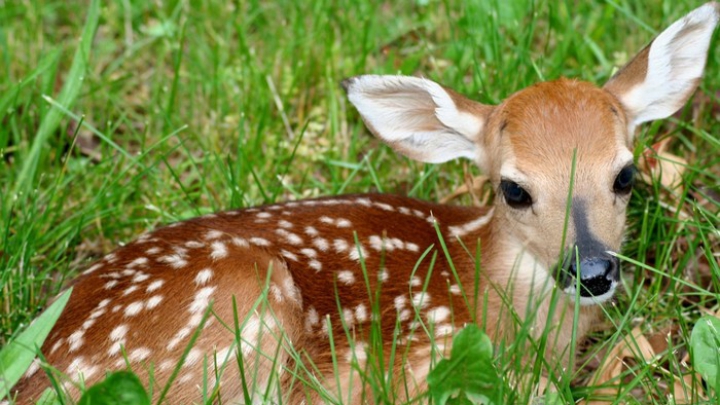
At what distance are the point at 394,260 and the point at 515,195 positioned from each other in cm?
47

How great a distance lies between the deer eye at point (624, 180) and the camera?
316 cm

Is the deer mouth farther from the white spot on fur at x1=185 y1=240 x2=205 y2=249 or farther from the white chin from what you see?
the white spot on fur at x1=185 y1=240 x2=205 y2=249

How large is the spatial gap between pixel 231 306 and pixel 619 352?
1268mm

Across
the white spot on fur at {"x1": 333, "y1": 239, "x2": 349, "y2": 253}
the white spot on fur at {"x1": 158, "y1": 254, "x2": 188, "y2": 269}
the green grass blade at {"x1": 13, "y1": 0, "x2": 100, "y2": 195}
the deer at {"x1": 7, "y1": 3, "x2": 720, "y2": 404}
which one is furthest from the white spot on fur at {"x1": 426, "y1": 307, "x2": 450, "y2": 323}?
the green grass blade at {"x1": 13, "y1": 0, "x2": 100, "y2": 195}

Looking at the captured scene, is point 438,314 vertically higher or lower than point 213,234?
lower

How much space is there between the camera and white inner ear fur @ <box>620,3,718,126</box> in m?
3.36

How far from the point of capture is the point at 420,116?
362cm

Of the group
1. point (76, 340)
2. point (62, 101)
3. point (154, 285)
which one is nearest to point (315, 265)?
point (154, 285)

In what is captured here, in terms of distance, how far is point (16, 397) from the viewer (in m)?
2.97

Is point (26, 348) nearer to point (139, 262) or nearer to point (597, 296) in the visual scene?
point (139, 262)

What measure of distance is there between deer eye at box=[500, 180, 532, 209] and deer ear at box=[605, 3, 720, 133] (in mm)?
518

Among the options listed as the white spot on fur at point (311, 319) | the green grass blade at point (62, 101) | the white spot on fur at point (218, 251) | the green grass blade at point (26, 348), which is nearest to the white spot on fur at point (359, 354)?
the white spot on fur at point (311, 319)

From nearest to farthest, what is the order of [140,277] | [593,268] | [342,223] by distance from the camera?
[593,268], [140,277], [342,223]

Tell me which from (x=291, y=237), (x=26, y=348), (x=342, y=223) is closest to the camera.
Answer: (x=26, y=348)
